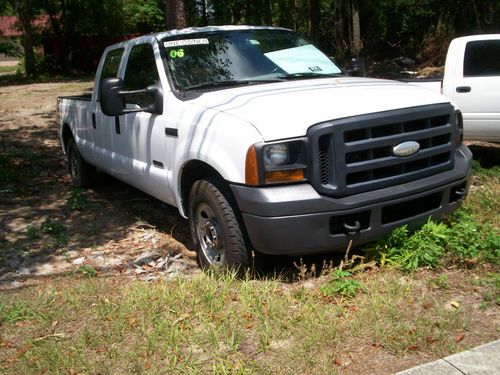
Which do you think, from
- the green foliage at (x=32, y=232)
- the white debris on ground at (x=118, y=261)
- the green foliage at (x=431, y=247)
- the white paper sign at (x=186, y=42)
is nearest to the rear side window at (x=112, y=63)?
the white paper sign at (x=186, y=42)

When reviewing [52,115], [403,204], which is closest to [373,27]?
[52,115]

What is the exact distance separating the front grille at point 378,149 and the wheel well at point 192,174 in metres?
0.82

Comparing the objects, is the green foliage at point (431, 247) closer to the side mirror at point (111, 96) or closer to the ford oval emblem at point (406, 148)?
the ford oval emblem at point (406, 148)

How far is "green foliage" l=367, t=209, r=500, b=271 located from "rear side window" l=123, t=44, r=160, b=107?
2418 millimetres

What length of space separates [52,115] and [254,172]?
11935 mm

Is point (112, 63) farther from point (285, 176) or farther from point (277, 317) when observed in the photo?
point (277, 317)

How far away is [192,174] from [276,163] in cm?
106

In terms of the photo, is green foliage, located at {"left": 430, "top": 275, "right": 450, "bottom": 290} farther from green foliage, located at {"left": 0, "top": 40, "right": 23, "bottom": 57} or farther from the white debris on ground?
green foliage, located at {"left": 0, "top": 40, "right": 23, "bottom": 57}

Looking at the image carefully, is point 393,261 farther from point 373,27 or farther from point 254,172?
point 373,27

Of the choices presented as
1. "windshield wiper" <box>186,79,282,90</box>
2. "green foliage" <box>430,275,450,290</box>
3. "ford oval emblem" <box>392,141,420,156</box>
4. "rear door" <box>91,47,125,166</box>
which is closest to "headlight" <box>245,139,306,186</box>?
"ford oval emblem" <box>392,141,420,156</box>

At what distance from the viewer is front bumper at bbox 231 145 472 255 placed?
3674mm

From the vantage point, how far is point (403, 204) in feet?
13.4

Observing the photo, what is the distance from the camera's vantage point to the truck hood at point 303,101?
12.2 ft

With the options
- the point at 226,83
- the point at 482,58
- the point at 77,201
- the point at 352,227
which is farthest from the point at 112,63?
the point at 482,58
